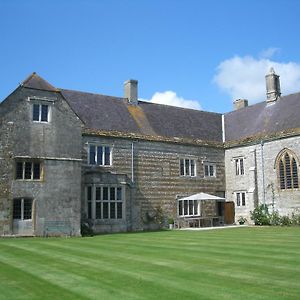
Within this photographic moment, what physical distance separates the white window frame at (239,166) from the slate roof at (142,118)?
2.57 m

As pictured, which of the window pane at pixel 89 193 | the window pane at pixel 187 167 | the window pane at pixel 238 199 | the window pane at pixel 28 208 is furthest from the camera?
the window pane at pixel 238 199

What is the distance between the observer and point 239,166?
3550cm

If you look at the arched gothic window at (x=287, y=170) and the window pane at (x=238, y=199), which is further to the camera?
the window pane at (x=238, y=199)

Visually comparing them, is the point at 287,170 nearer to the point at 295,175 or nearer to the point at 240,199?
the point at 295,175

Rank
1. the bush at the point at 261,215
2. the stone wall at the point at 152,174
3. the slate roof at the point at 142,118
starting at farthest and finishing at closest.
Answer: the bush at the point at 261,215 < the slate roof at the point at 142,118 < the stone wall at the point at 152,174

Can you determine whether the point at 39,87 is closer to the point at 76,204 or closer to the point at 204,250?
the point at 76,204

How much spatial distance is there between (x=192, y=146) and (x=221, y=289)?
26.9m

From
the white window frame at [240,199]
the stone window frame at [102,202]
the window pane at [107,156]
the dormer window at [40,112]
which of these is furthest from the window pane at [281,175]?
the dormer window at [40,112]

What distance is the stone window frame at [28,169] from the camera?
79.9 feet

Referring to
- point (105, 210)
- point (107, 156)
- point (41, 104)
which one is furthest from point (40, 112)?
point (105, 210)

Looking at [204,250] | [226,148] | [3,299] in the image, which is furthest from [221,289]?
[226,148]

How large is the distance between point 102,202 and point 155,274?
63.6 feet

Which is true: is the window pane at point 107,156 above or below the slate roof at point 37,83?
below

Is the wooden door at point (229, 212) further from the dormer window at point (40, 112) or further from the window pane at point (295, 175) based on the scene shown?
the dormer window at point (40, 112)
